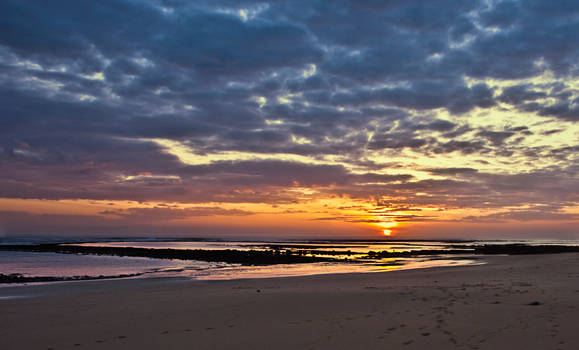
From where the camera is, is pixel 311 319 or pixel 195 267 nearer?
pixel 311 319

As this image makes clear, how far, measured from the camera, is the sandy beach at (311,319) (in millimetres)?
7777

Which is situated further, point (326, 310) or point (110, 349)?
point (326, 310)

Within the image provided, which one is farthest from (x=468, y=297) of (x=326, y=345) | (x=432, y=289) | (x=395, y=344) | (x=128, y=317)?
(x=128, y=317)

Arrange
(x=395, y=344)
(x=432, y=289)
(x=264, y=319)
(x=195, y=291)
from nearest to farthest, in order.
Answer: (x=395, y=344) → (x=264, y=319) → (x=432, y=289) → (x=195, y=291)

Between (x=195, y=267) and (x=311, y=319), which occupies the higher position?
(x=311, y=319)

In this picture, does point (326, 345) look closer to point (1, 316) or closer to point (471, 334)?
point (471, 334)

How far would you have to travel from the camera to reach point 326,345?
24.8 feet

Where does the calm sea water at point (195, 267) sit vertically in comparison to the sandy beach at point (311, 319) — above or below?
below

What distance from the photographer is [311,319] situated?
986 cm

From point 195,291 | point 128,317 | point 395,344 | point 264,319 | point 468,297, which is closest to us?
point 395,344

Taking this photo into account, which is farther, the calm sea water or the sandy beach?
the calm sea water

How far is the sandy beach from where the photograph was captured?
7.78m

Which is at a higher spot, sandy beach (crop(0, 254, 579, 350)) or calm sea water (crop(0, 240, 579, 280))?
sandy beach (crop(0, 254, 579, 350))

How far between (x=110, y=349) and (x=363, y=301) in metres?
7.53
